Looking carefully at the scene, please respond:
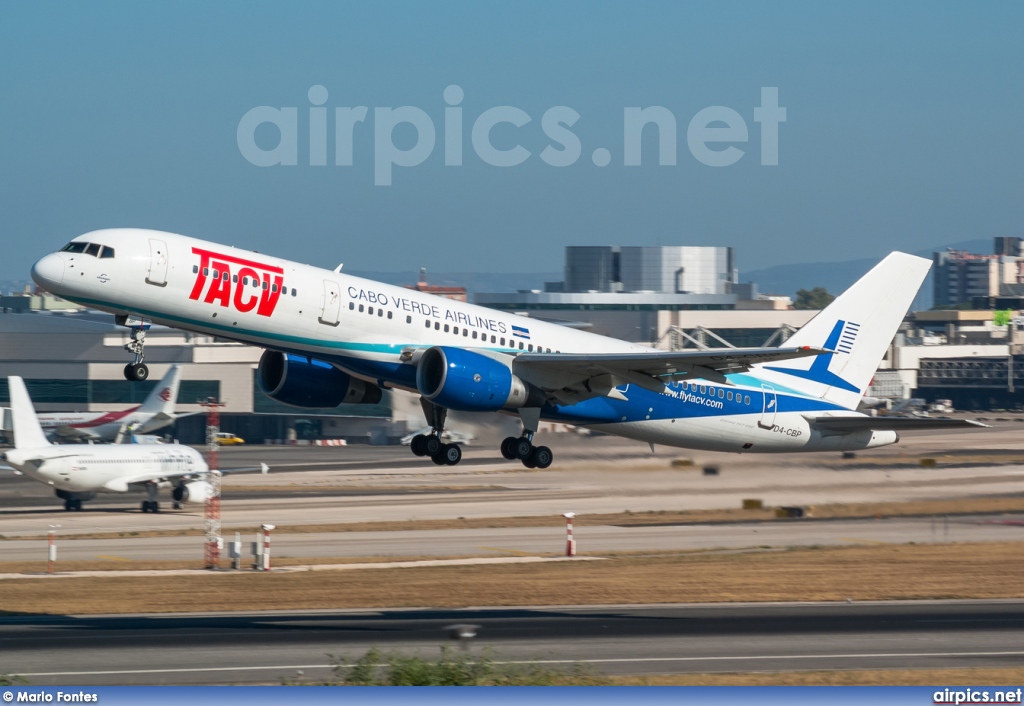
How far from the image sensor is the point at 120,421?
88.6 m

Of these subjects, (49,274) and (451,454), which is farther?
(451,454)

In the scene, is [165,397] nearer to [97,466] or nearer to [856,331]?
[97,466]

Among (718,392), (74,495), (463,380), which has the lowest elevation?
(74,495)

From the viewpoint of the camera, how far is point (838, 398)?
42.4 metres

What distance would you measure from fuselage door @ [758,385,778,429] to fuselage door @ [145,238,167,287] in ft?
64.1

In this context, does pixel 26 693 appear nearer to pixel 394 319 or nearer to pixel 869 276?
pixel 394 319

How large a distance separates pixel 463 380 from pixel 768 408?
40.1 ft

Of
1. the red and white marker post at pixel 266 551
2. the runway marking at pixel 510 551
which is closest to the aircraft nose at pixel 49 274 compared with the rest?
the red and white marker post at pixel 266 551

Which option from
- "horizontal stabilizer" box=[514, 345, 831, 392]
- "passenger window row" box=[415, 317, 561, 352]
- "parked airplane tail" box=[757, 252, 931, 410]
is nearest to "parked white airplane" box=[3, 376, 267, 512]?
"passenger window row" box=[415, 317, 561, 352]

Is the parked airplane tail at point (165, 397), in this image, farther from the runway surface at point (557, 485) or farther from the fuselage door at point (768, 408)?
the fuselage door at point (768, 408)

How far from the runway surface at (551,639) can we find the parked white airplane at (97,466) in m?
28.3

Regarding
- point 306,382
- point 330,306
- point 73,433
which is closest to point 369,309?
point 330,306

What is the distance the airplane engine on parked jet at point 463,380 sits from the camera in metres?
33.2

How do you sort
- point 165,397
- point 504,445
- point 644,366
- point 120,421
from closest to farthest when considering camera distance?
point 644,366
point 504,445
point 165,397
point 120,421
